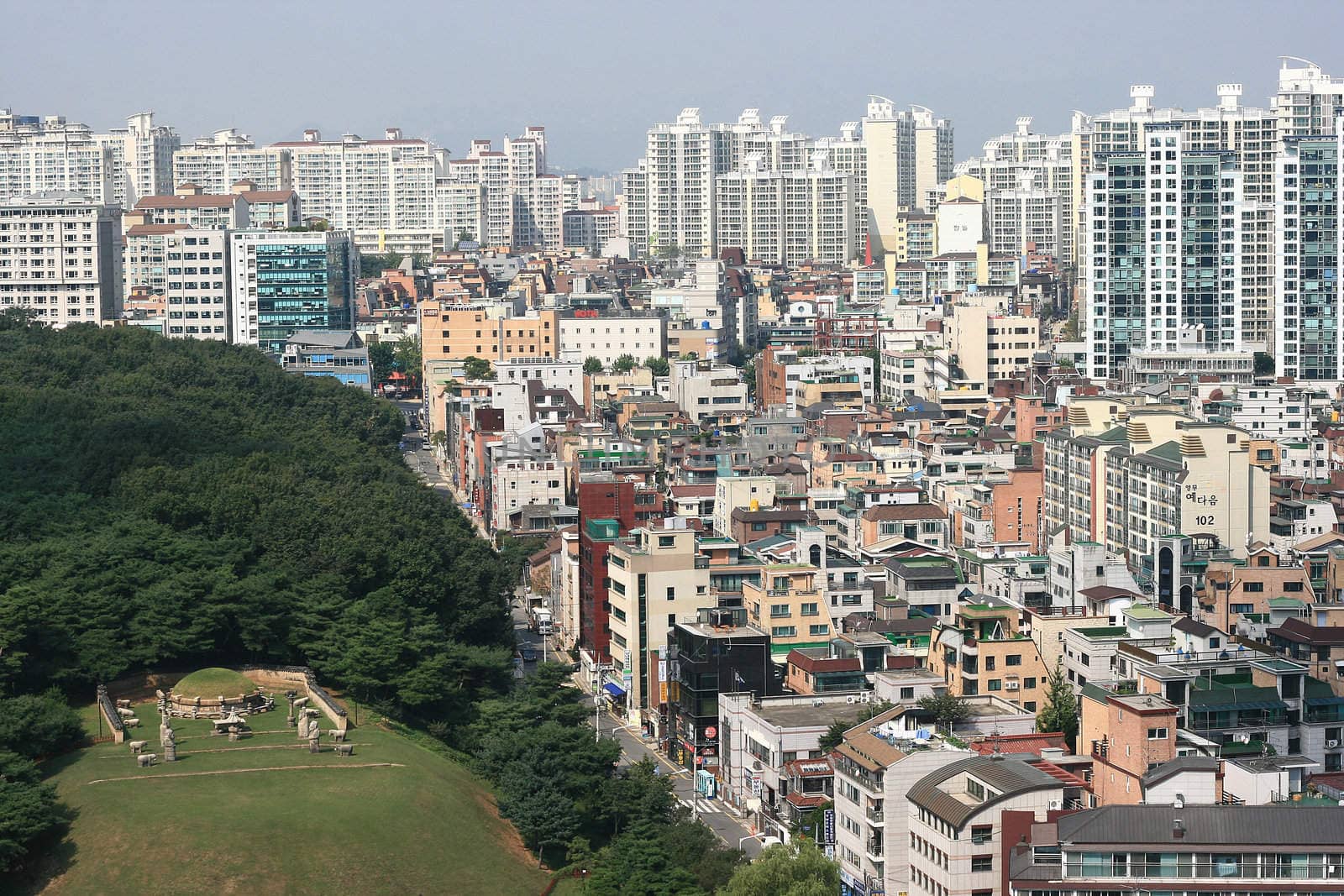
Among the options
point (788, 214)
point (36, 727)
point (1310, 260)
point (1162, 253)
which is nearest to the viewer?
point (36, 727)

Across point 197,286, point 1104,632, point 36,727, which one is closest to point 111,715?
point 36,727

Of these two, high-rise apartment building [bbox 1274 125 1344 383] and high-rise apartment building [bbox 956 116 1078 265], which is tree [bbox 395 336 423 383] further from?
high-rise apartment building [bbox 956 116 1078 265]

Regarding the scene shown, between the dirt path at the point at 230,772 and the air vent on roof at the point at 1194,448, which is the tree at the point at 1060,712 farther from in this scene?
the air vent on roof at the point at 1194,448

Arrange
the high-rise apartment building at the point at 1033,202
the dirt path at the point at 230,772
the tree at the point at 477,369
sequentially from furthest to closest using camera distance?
1. the high-rise apartment building at the point at 1033,202
2. the tree at the point at 477,369
3. the dirt path at the point at 230,772

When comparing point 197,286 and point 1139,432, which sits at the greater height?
point 197,286

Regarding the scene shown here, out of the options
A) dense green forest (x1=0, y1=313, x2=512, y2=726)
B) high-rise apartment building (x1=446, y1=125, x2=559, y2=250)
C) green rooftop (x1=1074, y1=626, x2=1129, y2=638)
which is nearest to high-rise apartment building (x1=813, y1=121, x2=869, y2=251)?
high-rise apartment building (x1=446, y1=125, x2=559, y2=250)

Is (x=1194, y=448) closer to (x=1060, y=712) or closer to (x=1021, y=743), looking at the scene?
(x=1060, y=712)

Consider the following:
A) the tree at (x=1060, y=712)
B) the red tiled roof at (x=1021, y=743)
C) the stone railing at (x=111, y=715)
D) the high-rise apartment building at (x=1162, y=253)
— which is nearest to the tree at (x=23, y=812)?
the stone railing at (x=111, y=715)
